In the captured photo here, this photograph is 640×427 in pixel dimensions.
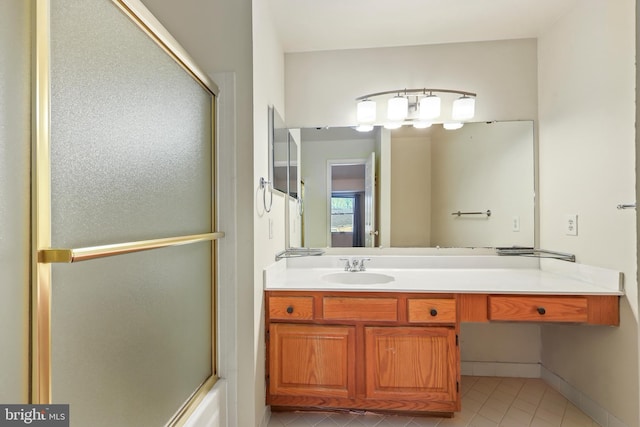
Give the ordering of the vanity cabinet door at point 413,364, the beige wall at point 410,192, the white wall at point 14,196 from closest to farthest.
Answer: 1. the white wall at point 14,196
2. the vanity cabinet door at point 413,364
3. the beige wall at point 410,192

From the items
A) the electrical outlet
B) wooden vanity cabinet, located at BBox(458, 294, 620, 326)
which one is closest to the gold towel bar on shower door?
wooden vanity cabinet, located at BBox(458, 294, 620, 326)

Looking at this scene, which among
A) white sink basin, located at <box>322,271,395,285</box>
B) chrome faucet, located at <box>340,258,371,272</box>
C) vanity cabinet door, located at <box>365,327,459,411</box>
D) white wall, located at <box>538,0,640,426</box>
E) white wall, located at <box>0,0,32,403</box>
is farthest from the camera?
chrome faucet, located at <box>340,258,371,272</box>

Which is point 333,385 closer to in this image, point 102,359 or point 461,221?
point 102,359

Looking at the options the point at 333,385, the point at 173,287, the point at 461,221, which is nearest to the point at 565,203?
the point at 461,221

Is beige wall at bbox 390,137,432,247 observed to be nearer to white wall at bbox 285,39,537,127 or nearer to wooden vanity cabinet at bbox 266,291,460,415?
white wall at bbox 285,39,537,127

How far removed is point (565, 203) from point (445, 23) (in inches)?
54.1

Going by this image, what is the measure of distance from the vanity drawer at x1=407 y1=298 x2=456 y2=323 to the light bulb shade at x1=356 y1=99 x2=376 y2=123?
1.29m

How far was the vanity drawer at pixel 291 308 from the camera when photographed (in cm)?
168

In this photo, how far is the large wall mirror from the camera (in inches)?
86.1

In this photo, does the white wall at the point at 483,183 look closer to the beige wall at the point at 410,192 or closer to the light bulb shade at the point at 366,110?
the beige wall at the point at 410,192

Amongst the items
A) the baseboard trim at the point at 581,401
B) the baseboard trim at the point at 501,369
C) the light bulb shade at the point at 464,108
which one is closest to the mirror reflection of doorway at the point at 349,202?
the light bulb shade at the point at 464,108
